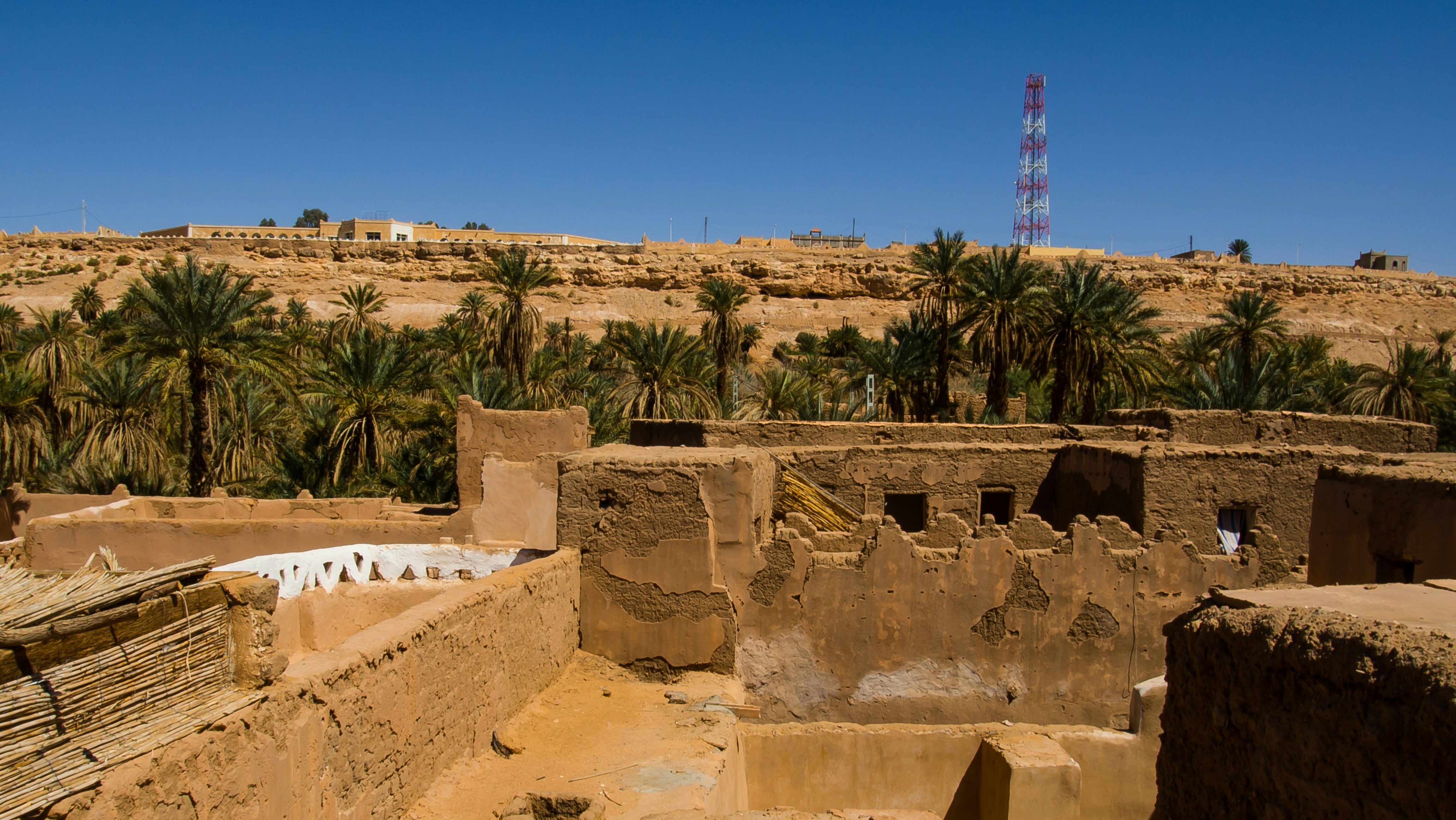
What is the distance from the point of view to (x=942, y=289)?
2644cm

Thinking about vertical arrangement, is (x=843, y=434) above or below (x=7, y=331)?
below

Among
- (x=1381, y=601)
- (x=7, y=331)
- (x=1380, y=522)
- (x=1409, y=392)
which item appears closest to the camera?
(x=1381, y=601)

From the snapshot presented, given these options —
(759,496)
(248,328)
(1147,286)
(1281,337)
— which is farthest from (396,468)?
(1147,286)

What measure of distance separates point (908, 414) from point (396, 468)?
13.6 meters

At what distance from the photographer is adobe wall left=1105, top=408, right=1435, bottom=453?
12.7 metres

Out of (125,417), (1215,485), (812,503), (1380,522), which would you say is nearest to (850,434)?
(812,503)

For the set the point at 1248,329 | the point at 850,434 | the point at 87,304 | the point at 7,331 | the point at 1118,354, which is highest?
the point at 87,304

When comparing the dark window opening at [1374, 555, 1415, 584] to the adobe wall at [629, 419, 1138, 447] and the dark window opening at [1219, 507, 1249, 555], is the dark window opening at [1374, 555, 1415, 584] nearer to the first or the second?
the dark window opening at [1219, 507, 1249, 555]

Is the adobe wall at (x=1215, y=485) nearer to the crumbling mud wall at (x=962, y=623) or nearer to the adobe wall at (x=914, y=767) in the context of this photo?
the crumbling mud wall at (x=962, y=623)

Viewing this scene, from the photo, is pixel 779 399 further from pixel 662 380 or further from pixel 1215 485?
pixel 1215 485

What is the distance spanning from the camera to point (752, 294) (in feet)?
185

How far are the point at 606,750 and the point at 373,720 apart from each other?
1865 mm

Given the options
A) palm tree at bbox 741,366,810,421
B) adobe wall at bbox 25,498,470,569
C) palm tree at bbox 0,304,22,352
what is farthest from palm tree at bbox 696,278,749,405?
palm tree at bbox 0,304,22,352

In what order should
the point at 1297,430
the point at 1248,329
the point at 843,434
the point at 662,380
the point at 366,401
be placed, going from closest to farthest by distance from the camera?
the point at 843,434, the point at 1297,430, the point at 366,401, the point at 662,380, the point at 1248,329
